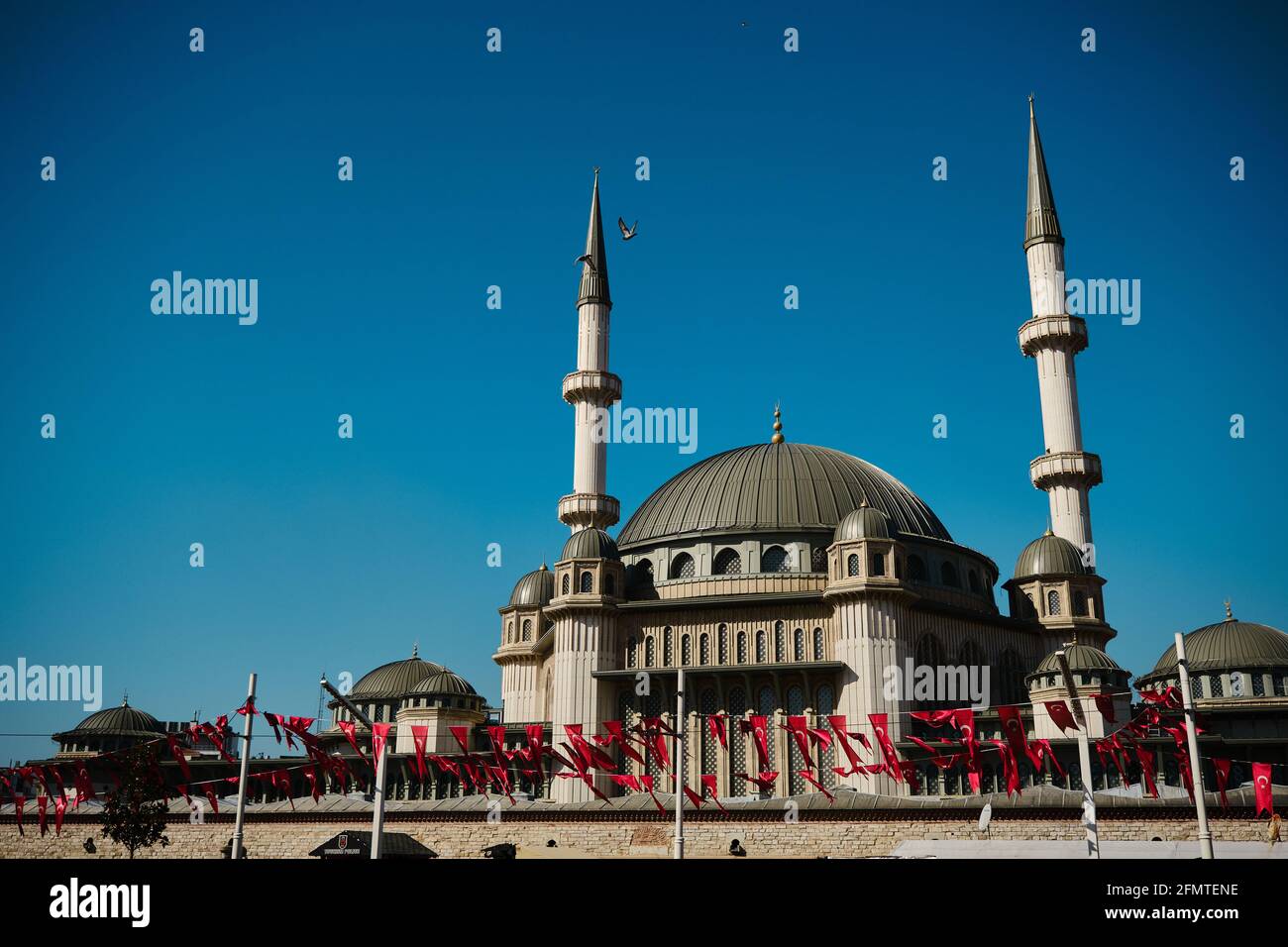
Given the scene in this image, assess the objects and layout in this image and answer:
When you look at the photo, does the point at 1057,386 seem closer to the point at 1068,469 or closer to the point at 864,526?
the point at 1068,469

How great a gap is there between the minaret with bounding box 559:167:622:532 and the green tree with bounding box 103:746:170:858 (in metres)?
26.0

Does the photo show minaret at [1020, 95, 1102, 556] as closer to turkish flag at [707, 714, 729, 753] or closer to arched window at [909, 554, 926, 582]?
arched window at [909, 554, 926, 582]

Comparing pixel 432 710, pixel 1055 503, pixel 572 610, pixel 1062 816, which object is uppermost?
pixel 1055 503

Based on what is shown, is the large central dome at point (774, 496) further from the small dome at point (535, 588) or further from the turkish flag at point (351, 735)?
the turkish flag at point (351, 735)

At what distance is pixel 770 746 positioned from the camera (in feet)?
176

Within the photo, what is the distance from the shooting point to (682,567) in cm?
6153

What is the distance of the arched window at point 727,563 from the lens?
5997cm

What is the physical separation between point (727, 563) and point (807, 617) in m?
6.29

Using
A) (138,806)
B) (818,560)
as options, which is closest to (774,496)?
(818,560)

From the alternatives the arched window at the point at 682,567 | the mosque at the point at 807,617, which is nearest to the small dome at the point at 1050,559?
the mosque at the point at 807,617
